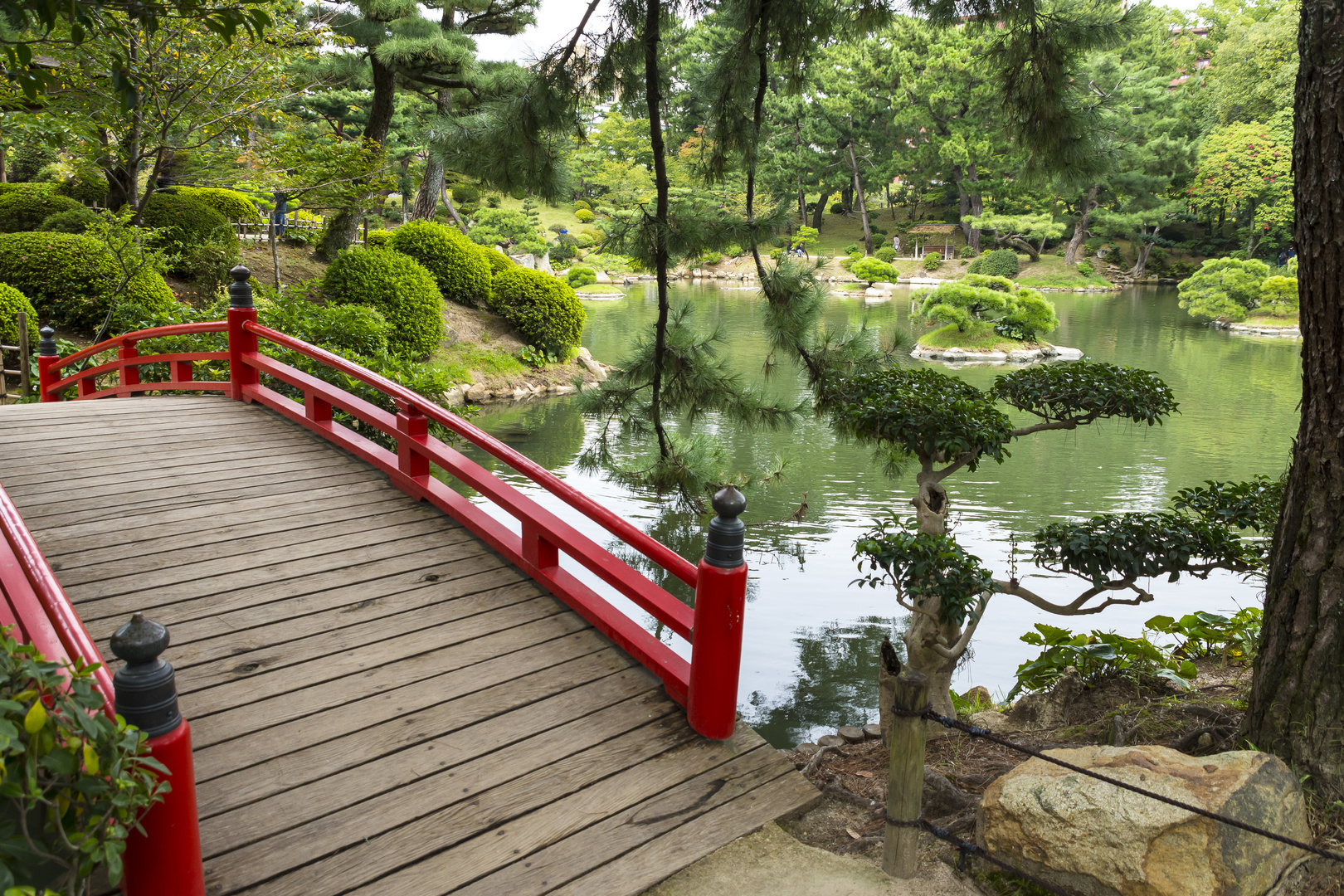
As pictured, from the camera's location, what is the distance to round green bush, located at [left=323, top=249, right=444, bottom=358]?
41.2 ft

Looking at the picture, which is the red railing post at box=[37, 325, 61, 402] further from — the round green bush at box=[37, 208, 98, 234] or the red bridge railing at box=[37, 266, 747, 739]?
the round green bush at box=[37, 208, 98, 234]

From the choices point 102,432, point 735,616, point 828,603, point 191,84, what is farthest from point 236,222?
point 735,616

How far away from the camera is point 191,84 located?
8812 millimetres

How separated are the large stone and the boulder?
4.47ft

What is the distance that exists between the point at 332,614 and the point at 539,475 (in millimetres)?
859

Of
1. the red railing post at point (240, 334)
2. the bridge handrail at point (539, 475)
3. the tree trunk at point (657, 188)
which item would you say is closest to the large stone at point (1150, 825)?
the bridge handrail at point (539, 475)

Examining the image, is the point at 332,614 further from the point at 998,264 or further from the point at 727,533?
the point at 998,264

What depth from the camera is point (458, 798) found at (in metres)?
2.28

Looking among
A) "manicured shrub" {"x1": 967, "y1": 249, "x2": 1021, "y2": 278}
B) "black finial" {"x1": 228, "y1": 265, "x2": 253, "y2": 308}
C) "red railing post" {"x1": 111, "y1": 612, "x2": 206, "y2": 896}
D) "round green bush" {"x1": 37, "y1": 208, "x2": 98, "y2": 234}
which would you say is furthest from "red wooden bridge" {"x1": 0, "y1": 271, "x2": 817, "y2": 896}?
"manicured shrub" {"x1": 967, "y1": 249, "x2": 1021, "y2": 278}

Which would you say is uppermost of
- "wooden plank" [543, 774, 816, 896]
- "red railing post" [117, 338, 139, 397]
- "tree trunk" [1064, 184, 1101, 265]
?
"tree trunk" [1064, 184, 1101, 265]

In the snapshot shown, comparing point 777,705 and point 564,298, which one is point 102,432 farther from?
point 564,298

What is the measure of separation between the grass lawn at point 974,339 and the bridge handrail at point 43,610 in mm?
18574

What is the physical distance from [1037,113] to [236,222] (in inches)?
559

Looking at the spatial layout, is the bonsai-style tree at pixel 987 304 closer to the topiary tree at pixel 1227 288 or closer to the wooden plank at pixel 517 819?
the topiary tree at pixel 1227 288
